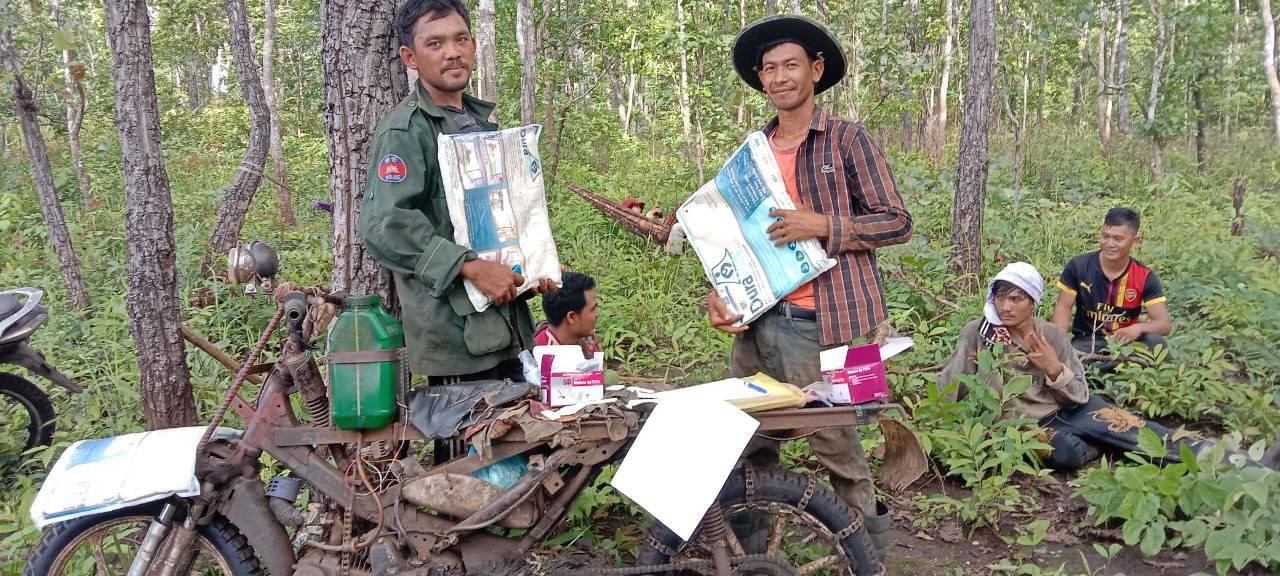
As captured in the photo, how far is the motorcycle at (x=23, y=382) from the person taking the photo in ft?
14.6

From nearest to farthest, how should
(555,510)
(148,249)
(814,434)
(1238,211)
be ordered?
(555,510)
(814,434)
(148,249)
(1238,211)

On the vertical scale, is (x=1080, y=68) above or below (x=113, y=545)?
above

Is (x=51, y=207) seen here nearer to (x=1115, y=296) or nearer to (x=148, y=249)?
(x=148, y=249)

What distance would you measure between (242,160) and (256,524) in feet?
22.4

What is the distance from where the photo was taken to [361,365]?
98.0 inches

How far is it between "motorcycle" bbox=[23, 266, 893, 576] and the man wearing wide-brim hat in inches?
7.9

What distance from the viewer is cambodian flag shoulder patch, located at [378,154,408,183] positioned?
2.55 meters

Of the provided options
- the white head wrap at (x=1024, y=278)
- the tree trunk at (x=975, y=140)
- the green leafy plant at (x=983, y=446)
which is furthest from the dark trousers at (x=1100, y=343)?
the tree trunk at (x=975, y=140)

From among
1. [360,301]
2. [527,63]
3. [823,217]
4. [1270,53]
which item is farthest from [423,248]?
[1270,53]

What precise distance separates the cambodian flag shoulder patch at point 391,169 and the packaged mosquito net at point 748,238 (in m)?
0.96

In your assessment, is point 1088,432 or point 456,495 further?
point 1088,432

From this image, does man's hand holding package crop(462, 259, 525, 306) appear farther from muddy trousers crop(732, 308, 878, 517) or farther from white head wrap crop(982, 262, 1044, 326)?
white head wrap crop(982, 262, 1044, 326)

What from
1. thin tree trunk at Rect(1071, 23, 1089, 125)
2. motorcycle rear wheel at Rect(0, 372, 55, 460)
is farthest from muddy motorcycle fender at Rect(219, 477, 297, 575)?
thin tree trunk at Rect(1071, 23, 1089, 125)

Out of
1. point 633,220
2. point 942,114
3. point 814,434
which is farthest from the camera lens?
point 942,114
